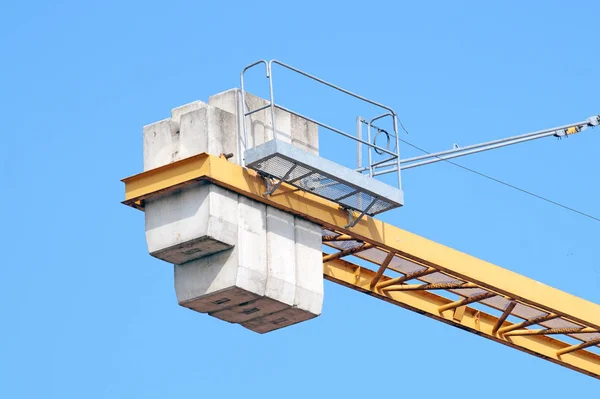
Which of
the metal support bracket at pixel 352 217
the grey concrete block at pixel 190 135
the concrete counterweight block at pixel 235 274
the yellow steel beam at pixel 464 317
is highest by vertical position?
the grey concrete block at pixel 190 135

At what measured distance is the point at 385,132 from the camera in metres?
32.7

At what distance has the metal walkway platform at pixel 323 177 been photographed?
1197 inches

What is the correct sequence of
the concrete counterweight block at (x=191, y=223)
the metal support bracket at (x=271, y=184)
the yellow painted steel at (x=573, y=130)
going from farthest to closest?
the yellow painted steel at (x=573, y=130) < the metal support bracket at (x=271, y=184) < the concrete counterweight block at (x=191, y=223)

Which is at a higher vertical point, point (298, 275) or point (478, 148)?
point (478, 148)

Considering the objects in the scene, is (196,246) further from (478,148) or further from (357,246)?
(478,148)

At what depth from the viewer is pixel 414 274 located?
34750 mm

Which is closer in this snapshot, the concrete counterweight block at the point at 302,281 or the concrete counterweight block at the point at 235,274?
the concrete counterweight block at the point at 235,274

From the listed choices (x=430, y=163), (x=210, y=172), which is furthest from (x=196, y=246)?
(x=430, y=163)

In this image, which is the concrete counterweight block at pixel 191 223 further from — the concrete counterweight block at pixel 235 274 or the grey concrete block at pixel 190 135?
the grey concrete block at pixel 190 135

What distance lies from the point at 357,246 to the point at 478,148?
11.3 feet

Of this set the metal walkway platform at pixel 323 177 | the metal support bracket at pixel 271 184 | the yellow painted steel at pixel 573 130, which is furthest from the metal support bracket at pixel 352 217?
the yellow painted steel at pixel 573 130

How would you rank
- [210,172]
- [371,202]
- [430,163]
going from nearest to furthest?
[210,172], [371,202], [430,163]

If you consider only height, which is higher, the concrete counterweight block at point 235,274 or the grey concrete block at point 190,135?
the grey concrete block at point 190,135

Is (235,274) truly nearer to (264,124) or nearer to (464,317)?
(264,124)
